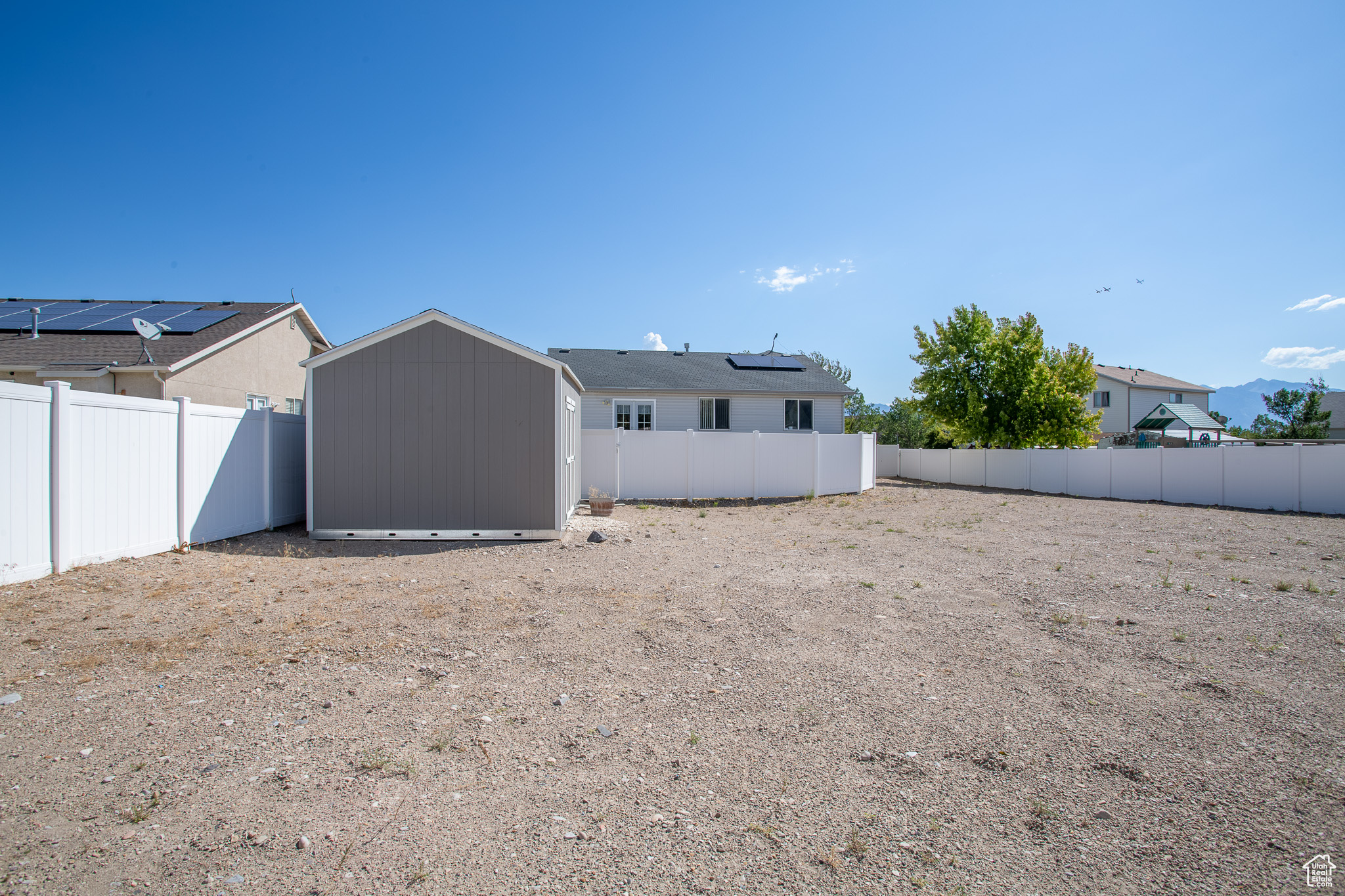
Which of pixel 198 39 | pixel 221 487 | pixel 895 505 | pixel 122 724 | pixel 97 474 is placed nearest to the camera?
pixel 122 724

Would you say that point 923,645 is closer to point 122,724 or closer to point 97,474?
point 122,724

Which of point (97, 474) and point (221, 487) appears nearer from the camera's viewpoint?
point (97, 474)

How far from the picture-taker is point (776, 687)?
4.00m

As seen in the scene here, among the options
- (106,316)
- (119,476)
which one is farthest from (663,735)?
(106,316)

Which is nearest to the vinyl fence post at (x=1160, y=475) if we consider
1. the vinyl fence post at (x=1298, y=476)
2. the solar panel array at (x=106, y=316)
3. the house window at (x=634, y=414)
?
the vinyl fence post at (x=1298, y=476)

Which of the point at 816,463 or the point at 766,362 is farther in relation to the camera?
the point at 766,362

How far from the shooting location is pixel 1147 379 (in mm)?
42125

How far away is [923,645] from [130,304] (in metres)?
20.8

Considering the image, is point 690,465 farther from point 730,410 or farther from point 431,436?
point 431,436

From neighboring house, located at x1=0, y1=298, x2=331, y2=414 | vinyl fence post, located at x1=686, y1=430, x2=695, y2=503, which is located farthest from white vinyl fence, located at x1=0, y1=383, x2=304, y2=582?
vinyl fence post, located at x1=686, y1=430, x2=695, y2=503

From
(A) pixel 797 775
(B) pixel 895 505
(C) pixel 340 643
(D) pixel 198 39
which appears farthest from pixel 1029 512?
(D) pixel 198 39

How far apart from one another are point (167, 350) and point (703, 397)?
14.7 metres

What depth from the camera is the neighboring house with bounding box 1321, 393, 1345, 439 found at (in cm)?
3881

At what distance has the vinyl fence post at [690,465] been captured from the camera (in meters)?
15.5
